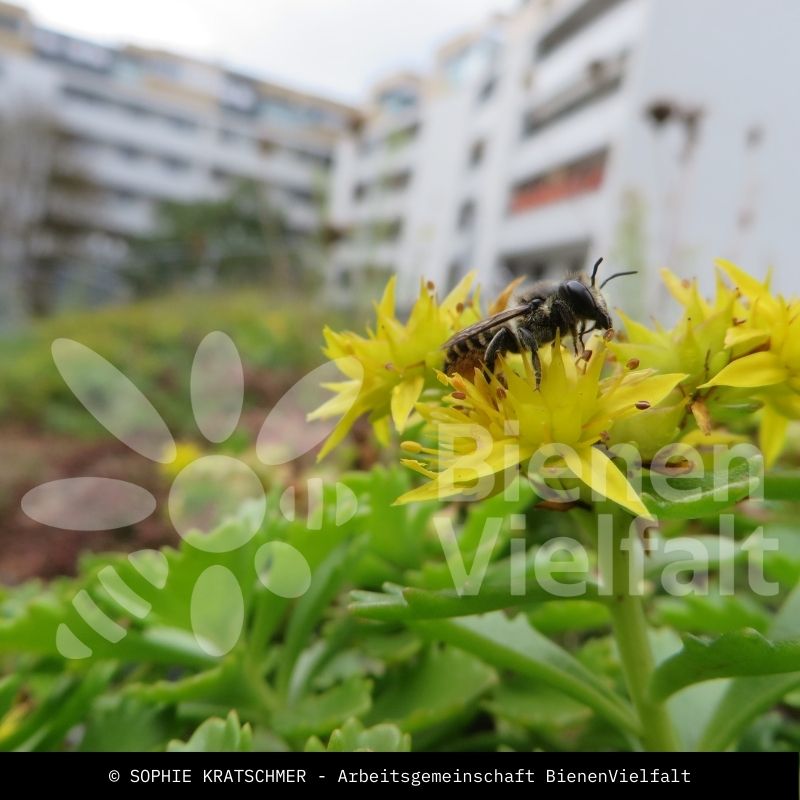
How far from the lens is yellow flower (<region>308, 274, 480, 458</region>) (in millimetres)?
582

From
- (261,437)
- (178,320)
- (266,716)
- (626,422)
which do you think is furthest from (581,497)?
(178,320)

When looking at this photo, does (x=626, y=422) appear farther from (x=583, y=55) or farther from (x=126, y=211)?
(x=126, y=211)

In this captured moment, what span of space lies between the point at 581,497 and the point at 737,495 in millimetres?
116

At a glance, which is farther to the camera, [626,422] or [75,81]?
[75,81]

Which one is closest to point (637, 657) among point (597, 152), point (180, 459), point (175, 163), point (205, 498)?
point (205, 498)

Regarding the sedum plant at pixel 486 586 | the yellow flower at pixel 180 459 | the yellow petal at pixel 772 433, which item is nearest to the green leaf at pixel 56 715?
the sedum plant at pixel 486 586

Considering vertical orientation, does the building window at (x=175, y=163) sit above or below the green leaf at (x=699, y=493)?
above

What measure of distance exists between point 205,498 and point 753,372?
4.21 ft

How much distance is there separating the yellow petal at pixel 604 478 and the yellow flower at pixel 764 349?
101 millimetres

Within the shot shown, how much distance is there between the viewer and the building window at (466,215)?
18462 mm

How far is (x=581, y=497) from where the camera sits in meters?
0.52

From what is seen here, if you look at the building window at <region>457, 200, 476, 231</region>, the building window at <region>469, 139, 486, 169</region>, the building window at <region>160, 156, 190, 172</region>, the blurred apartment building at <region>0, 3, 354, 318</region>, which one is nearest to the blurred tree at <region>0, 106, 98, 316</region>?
the blurred apartment building at <region>0, 3, 354, 318</region>
